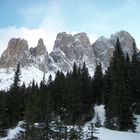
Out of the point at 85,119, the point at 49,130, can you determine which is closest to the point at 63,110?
the point at 85,119

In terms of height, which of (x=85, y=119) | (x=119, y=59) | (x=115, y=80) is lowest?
(x=85, y=119)

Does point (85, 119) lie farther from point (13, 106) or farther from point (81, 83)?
point (13, 106)

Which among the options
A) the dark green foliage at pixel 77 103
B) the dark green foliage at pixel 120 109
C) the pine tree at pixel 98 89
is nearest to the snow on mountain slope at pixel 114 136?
the dark green foliage at pixel 77 103

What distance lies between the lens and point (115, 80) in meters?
48.1

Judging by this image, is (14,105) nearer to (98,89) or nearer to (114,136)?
(98,89)

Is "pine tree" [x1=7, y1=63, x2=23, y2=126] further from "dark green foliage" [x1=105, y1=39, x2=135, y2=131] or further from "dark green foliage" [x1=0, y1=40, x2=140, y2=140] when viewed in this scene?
"dark green foliage" [x1=105, y1=39, x2=135, y2=131]

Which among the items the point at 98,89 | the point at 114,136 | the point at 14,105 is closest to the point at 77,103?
the point at 14,105

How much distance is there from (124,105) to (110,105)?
10.6 feet

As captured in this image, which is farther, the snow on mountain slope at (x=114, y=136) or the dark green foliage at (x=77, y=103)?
the dark green foliage at (x=77, y=103)

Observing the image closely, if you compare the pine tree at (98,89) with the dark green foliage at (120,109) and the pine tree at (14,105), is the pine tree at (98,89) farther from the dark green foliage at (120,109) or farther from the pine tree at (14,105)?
the dark green foliage at (120,109)

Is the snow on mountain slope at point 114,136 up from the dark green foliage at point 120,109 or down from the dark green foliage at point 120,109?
down

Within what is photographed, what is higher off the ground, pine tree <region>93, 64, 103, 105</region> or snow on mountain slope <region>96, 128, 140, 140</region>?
pine tree <region>93, 64, 103, 105</region>

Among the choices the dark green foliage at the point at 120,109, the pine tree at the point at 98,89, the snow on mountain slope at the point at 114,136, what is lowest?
the snow on mountain slope at the point at 114,136

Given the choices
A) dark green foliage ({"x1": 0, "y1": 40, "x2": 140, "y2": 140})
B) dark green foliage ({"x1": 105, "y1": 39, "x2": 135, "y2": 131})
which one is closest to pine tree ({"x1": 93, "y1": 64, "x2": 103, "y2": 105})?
Result: dark green foliage ({"x1": 0, "y1": 40, "x2": 140, "y2": 140})
